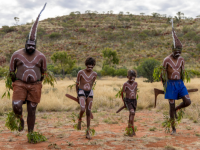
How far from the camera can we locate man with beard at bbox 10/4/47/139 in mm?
4328

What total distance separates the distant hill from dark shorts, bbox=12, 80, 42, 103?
3178cm

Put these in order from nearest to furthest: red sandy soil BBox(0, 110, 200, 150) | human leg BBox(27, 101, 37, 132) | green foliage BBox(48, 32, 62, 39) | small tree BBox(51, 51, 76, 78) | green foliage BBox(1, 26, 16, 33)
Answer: red sandy soil BBox(0, 110, 200, 150), human leg BBox(27, 101, 37, 132), small tree BBox(51, 51, 76, 78), green foliage BBox(48, 32, 62, 39), green foliage BBox(1, 26, 16, 33)

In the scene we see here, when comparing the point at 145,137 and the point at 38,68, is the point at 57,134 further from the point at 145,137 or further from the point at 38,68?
the point at 145,137

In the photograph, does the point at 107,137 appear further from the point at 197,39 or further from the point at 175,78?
the point at 197,39

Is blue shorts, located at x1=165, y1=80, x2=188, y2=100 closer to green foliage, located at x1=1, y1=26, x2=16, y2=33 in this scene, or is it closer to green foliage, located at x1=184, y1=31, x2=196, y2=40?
green foliage, located at x1=184, y1=31, x2=196, y2=40

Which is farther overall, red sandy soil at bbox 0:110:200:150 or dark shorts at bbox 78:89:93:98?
dark shorts at bbox 78:89:93:98

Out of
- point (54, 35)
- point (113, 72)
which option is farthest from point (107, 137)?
point (54, 35)

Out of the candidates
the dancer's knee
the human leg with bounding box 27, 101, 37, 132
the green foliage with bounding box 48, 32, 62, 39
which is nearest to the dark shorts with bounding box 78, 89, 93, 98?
the human leg with bounding box 27, 101, 37, 132

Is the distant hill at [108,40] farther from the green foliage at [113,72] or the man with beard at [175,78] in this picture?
the man with beard at [175,78]

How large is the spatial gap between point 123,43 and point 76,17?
34390mm

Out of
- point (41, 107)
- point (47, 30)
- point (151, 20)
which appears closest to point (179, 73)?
point (41, 107)

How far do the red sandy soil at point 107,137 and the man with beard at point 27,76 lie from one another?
0.63 m

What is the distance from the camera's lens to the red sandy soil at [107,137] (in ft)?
13.9

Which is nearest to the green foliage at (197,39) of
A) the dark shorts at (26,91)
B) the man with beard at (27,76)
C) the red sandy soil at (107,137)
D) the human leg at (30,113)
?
the red sandy soil at (107,137)
